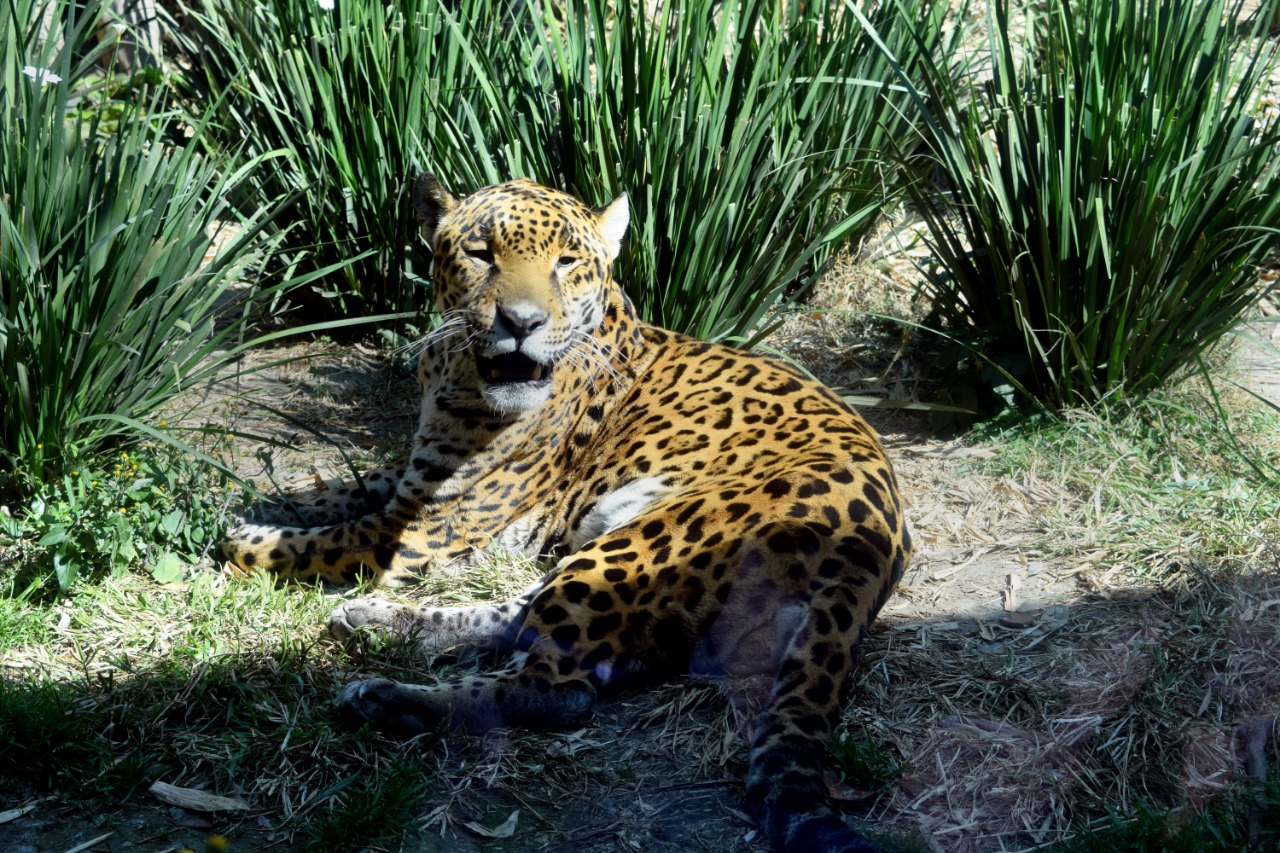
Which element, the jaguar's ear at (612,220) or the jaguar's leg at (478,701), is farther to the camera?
the jaguar's ear at (612,220)

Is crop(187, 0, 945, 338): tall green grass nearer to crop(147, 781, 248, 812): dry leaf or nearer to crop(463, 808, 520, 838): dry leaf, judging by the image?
crop(463, 808, 520, 838): dry leaf

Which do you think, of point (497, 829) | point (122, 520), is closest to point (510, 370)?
point (122, 520)

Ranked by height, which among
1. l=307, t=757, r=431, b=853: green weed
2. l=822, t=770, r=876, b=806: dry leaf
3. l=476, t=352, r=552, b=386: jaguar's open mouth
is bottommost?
l=822, t=770, r=876, b=806: dry leaf

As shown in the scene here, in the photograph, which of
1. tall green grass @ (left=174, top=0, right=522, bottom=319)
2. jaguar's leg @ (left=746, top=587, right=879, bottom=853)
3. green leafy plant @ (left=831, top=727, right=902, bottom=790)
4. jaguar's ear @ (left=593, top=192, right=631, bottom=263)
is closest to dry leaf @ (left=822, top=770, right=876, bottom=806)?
green leafy plant @ (left=831, top=727, right=902, bottom=790)

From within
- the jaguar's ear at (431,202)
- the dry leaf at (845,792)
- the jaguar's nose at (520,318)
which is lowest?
A: the dry leaf at (845,792)

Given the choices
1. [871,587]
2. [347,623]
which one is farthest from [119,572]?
[871,587]

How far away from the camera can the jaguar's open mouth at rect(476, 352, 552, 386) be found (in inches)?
179

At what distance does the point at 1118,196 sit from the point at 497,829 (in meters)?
3.63

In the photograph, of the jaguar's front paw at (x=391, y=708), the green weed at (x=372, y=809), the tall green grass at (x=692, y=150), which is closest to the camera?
the green weed at (x=372, y=809)

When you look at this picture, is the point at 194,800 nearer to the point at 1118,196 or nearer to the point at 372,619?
the point at 372,619

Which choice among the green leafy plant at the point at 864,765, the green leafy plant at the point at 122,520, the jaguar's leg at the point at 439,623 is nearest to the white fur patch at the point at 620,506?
the jaguar's leg at the point at 439,623

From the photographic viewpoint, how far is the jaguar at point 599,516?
146 inches

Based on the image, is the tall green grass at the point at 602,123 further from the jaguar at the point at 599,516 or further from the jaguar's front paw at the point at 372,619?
the jaguar's front paw at the point at 372,619

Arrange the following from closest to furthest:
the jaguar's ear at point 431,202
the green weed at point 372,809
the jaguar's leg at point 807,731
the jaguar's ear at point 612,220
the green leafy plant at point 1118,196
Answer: the jaguar's leg at point 807,731
the green weed at point 372,809
the jaguar's ear at point 431,202
the jaguar's ear at point 612,220
the green leafy plant at point 1118,196
